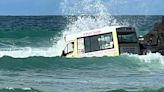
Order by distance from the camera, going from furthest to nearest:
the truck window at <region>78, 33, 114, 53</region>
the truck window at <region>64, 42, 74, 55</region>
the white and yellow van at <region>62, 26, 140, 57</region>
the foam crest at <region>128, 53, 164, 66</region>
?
the truck window at <region>64, 42, 74, 55</region>
the truck window at <region>78, 33, 114, 53</region>
the white and yellow van at <region>62, 26, 140, 57</region>
the foam crest at <region>128, 53, 164, 66</region>

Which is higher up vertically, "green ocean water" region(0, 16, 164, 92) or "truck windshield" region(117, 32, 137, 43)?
"truck windshield" region(117, 32, 137, 43)

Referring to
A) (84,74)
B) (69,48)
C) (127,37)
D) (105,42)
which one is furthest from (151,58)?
(84,74)

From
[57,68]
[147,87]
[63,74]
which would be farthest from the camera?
[57,68]

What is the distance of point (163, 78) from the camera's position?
20984 mm

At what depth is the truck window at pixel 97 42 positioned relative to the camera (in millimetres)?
28797

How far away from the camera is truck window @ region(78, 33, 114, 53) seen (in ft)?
94.5

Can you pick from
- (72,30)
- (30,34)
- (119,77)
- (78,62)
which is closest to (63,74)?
(119,77)

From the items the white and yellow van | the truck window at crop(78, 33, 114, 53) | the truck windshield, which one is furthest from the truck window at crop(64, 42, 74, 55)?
the truck windshield

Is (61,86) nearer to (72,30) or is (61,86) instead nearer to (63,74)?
(63,74)

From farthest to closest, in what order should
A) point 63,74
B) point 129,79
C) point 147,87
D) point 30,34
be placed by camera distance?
point 30,34, point 63,74, point 129,79, point 147,87


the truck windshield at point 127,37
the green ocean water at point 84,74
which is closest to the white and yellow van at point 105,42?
the truck windshield at point 127,37

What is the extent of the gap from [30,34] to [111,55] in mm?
40069

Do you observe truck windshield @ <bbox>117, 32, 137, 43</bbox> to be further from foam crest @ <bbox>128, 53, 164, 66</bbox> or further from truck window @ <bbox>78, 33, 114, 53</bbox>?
foam crest @ <bbox>128, 53, 164, 66</bbox>

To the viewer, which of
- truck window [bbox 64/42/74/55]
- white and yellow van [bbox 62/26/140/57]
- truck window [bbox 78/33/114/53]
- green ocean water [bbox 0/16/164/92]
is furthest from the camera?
truck window [bbox 64/42/74/55]
